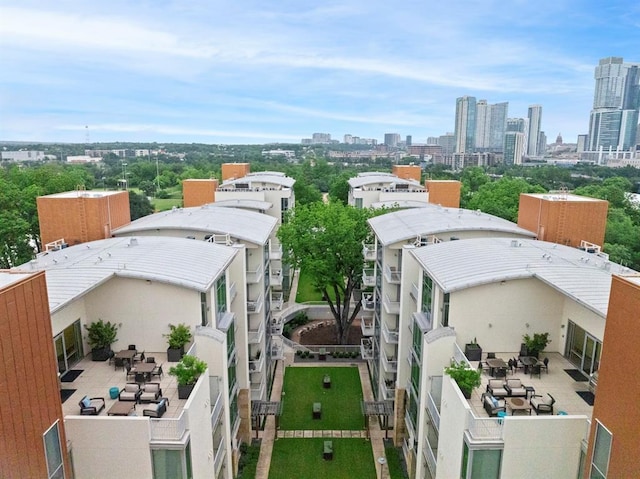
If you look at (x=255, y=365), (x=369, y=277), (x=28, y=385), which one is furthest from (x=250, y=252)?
(x=28, y=385)

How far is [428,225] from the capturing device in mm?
29828

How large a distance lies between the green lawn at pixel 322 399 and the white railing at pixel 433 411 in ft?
36.6

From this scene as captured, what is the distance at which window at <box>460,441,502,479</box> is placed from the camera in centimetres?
1413

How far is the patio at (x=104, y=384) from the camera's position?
50.6 ft

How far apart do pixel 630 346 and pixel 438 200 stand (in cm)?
4447

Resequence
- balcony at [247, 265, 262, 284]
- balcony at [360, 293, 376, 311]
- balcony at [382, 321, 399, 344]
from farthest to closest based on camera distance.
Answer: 1. balcony at [360, 293, 376, 311]
2. balcony at [247, 265, 262, 284]
3. balcony at [382, 321, 399, 344]

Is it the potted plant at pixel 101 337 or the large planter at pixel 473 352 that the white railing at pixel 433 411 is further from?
the potted plant at pixel 101 337

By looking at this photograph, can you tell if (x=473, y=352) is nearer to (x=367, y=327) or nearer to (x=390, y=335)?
(x=390, y=335)

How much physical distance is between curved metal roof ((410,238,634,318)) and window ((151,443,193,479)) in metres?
11.4

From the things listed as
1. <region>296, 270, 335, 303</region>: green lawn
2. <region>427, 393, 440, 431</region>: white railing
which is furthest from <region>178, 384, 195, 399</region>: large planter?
<region>296, 270, 335, 303</region>: green lawn

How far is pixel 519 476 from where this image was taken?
1425cm

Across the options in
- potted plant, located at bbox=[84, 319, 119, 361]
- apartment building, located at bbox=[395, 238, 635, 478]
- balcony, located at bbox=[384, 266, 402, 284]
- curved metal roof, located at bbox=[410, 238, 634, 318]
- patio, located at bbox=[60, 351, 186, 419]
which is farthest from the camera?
balcony, located at bbox=[384, 266, 402, 284]

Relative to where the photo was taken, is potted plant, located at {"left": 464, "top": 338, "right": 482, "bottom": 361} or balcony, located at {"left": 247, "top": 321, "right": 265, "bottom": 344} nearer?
potted plant, located at {"left": 464, "top": 338, "right": 482, "bottom": 361}

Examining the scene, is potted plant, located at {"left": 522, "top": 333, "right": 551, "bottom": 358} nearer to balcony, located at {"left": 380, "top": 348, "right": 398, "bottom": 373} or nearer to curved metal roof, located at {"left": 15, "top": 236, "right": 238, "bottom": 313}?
balcony, located at {"left": 380, "top": 348, "right": 398, "bottom": 373}
